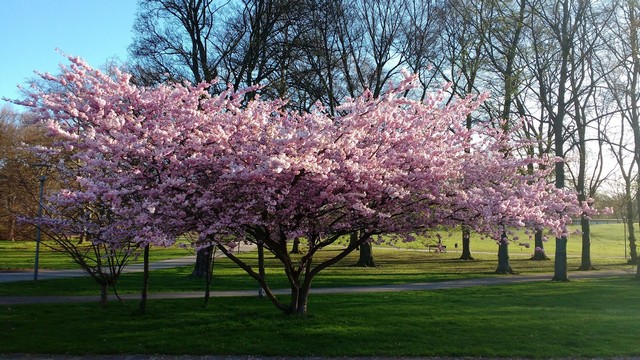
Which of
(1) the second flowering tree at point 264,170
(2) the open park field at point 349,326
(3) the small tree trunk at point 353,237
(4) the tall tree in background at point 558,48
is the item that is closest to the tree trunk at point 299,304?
(2) the open park field at point 349,326

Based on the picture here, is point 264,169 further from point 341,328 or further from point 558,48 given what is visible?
point 558,48

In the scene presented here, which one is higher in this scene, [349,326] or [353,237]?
[353,237]

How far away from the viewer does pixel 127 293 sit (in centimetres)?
1578

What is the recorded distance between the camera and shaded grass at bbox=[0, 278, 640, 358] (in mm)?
8945

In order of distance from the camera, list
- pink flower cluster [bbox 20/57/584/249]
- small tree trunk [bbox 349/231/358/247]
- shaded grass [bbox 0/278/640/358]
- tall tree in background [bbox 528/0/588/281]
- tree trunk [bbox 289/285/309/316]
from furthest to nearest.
Result: tall tree in background [bbox 528/0/588/281], tree trunk [bbox 289/285/309/316], small tree trunk [bbox 349/231/358/247], shaded grass [bbox 0/278/640/358], pink flower cluster [bbox 20/57/584/249]

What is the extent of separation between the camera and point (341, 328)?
10.4 metres

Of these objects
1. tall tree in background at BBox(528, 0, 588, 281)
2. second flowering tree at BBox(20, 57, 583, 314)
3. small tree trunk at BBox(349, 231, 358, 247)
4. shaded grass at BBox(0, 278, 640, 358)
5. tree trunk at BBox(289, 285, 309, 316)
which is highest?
tall tree in background at BBox(528, 0, 588, 281)

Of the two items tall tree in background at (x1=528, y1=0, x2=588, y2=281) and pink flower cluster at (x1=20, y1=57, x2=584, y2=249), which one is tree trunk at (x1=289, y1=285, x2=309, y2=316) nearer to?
pink flower cluster at (x1=20, y1=57, x2=584, y2=249)

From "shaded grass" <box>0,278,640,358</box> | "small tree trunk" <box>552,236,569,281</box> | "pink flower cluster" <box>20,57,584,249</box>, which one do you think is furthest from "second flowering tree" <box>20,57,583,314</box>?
"small tree trunk" <box>552,236,569,281</box>

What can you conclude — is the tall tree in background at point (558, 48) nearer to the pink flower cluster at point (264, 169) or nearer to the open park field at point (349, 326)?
the open park field at point (349, 326)

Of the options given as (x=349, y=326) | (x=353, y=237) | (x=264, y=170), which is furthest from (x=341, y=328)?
(x=264, y=170)

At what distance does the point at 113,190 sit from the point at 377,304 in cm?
856

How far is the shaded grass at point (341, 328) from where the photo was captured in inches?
352

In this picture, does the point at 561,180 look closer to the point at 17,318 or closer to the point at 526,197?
the point at 526,197
